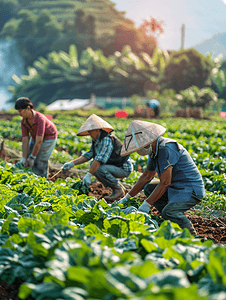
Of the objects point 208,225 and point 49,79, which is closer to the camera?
point 208,225

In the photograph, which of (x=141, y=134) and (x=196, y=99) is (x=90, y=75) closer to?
(x=196, y=99)

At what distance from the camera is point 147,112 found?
67.7 feet

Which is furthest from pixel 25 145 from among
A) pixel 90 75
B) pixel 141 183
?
pixel 90 75

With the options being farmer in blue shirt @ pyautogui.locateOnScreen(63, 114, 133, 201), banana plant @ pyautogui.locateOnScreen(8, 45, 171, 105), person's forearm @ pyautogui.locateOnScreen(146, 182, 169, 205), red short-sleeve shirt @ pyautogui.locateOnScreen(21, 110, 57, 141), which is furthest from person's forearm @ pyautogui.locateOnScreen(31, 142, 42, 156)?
banana plant @ pyautogui.locateOnScreen(8, 45, 171, 105)

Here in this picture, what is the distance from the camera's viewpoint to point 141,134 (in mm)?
2877

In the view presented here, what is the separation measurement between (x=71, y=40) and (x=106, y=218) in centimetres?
4889

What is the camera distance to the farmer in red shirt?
4556 millimetres

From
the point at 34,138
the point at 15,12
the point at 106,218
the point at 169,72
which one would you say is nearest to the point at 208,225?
the point at 106,218

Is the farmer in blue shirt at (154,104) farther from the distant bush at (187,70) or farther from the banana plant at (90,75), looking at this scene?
the banana plant at (90,75)

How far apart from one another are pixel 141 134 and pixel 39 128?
2.24 m

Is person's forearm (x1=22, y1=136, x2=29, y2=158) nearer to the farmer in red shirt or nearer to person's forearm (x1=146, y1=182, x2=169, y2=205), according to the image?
the farmer in red shirt

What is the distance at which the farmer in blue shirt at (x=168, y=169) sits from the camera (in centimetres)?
286

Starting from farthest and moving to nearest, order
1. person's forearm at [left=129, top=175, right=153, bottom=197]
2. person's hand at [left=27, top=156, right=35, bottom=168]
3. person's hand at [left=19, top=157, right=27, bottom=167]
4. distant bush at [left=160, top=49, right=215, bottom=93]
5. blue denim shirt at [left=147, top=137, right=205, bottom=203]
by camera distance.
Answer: distant bush at [left=160, top=49, right=215, bottom=93], person's hand at [left=19, top=157, right=27, bottom=167], person's hand at [left=27, top=156, right=35, bottom=168], person's forearm at [left=129, top=175, right=153, bottom=197], blue denim shirt at [left=147, top=137, right=205, bottom=203]

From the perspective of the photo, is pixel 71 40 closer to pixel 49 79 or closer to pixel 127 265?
pixel 49 79
